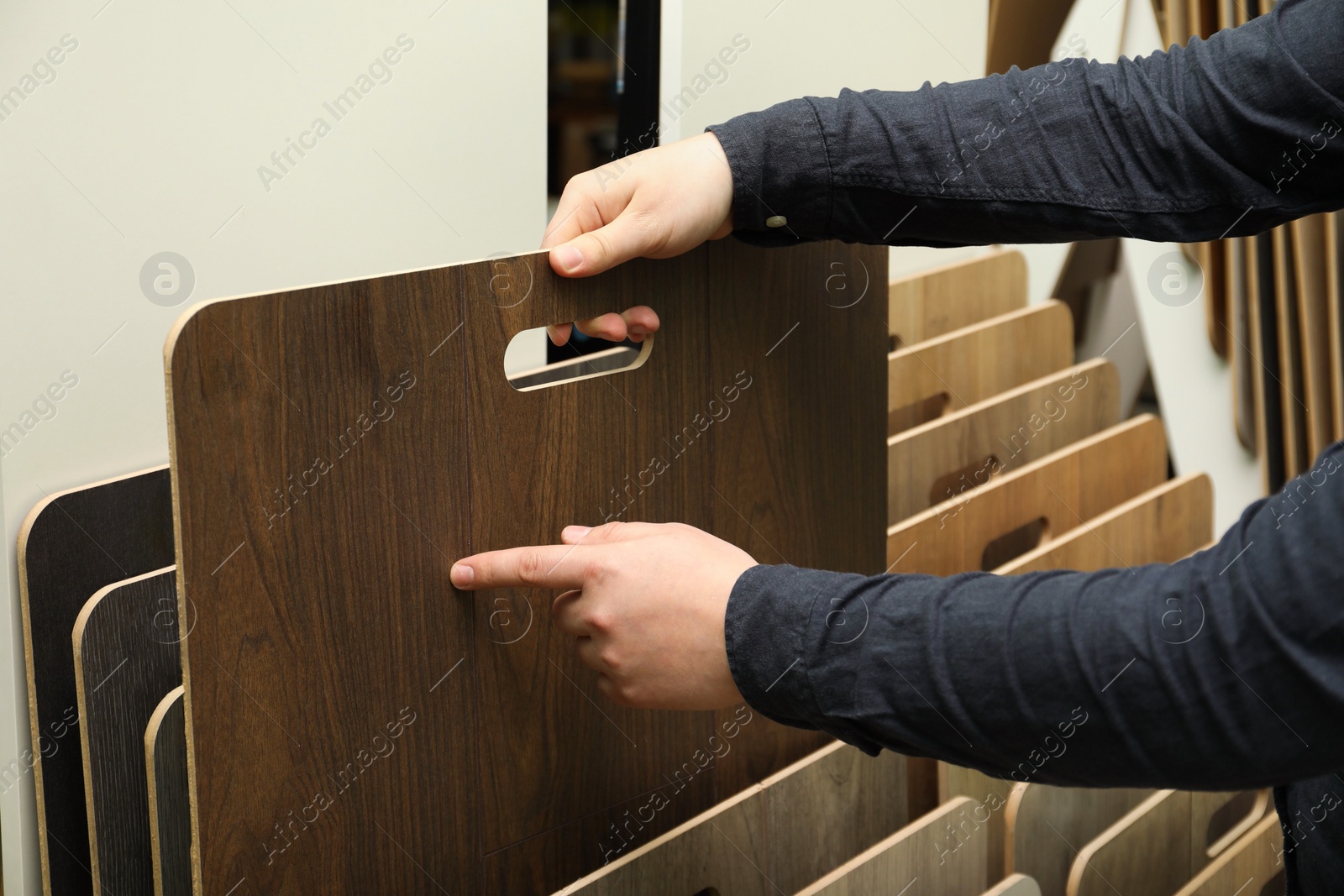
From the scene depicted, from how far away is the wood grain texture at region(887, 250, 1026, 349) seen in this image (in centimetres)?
146

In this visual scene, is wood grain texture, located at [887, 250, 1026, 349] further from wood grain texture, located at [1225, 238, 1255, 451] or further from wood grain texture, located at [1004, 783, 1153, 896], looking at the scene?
wood grain texture, located at [1004, 783, 1153, 896]

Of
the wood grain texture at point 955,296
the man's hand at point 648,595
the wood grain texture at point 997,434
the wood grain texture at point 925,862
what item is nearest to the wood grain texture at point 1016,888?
the wood grain texture at point 925,862

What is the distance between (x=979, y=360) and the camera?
1.43 m

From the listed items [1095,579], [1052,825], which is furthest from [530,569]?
[1052,825]

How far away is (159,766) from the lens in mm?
700

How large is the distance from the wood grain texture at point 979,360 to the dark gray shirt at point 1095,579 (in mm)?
519

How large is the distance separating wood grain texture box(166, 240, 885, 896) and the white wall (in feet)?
0.90

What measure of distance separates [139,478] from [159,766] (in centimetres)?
24

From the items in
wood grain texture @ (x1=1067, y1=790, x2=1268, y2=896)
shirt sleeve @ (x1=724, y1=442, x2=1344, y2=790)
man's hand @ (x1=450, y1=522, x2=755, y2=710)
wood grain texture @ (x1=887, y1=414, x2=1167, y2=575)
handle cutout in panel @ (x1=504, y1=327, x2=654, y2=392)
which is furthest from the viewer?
wood grain texture @ (x1=887, y1=414, x2=1167, y2=575)

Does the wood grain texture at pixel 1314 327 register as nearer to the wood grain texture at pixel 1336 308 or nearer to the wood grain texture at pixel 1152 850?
the wood grain texture at pixel 1336 308

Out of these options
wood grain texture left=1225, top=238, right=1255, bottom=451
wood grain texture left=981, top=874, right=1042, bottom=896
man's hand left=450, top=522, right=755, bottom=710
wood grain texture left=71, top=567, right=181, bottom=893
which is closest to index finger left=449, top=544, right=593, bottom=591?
man's hand left=450, top=522, right=755, bottom=710

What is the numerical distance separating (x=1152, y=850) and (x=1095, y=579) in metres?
0.46

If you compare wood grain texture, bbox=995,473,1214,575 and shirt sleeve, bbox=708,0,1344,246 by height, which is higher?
shirt sleeve, bbox=708,0,1344,246

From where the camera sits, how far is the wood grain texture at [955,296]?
146cm
